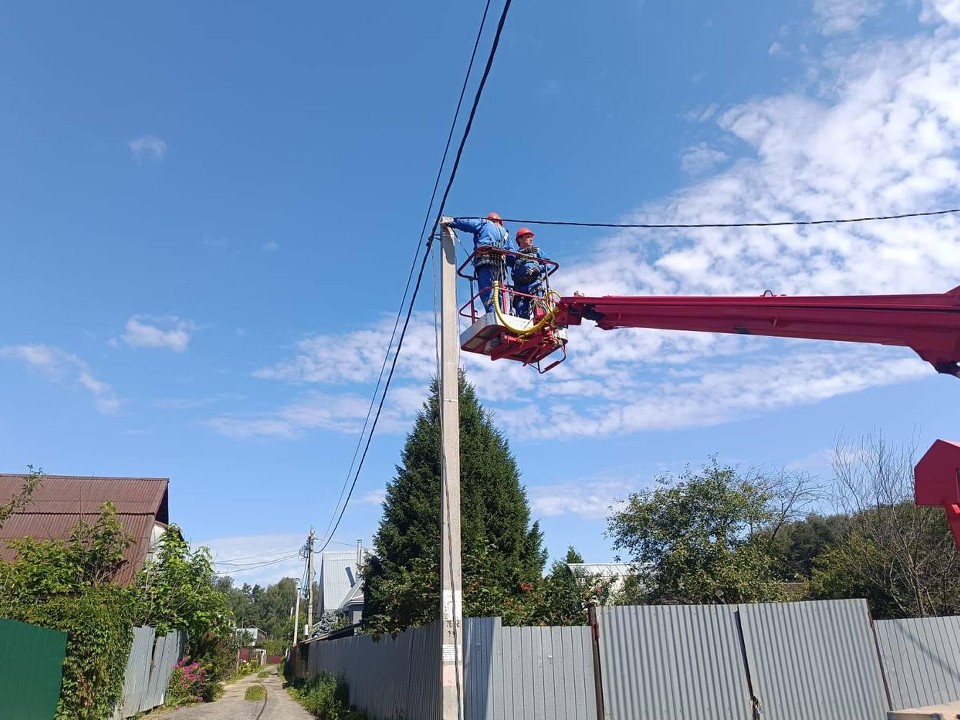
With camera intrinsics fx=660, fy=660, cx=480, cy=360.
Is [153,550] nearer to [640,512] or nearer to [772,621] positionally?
[640,512]

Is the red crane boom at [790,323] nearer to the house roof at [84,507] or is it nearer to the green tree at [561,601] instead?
the green tree at [561,601]

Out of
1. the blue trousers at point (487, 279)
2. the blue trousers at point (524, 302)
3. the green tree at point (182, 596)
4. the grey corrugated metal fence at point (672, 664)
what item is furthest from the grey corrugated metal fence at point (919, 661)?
the green tree at point (182, 596)

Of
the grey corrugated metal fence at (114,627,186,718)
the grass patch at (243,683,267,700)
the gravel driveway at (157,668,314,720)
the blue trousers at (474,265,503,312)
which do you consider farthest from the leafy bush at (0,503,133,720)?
the blue trousers at (474,265,503,312)

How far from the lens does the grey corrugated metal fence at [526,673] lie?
8867mm

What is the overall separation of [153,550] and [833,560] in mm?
22068

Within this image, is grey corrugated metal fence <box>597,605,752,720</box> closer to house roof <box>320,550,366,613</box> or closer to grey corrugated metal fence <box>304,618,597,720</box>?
grey corrugated metal fence <box>304,618,597,720</box>

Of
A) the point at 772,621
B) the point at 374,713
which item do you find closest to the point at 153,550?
the point at 374,713

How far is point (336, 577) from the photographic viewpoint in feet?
179

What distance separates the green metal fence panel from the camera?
10117mm

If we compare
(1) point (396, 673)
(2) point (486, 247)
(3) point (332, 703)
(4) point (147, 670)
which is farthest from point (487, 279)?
(4) point (147, 670)

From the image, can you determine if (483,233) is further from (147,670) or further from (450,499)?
(147,670)

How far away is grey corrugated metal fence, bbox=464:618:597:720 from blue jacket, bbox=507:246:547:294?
4669 mm

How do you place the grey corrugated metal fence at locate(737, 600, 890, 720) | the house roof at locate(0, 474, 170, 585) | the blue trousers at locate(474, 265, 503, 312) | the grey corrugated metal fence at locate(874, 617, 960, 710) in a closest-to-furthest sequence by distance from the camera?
the blue trousers at locate(474, 265, 503, 312) < the grey corrugated metal fence at locate(737, 600, 890, 720) < the grey corrugated metal fence at locate(874, 617, 960, 710) < the house roof at locate(0, 474, 170, 585)

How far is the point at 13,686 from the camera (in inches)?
414
